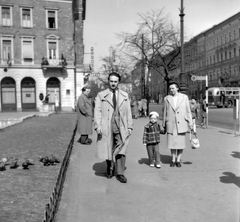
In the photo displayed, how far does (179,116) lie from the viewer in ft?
21.5

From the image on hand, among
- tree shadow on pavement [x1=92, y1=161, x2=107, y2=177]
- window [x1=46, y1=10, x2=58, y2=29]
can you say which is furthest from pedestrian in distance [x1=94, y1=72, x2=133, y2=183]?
window [x1=46, y1=10, x2=58, y2=29]

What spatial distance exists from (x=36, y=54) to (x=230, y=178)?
34.5m

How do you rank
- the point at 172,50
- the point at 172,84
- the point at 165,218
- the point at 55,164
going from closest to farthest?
the point at 165,218
the point at 55,164
the point at 172,84
the point at 172,50

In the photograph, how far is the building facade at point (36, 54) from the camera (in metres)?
35.9

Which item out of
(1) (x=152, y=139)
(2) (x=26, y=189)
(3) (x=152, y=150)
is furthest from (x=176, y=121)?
(2) (x=26, y=189)

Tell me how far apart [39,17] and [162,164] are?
34.1m

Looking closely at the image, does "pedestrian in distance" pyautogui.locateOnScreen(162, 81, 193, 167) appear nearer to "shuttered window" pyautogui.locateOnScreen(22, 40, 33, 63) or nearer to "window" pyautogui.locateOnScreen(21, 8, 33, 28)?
"shuttered window" pyautogui.locateOnScreen(22, 40, 33, 63)

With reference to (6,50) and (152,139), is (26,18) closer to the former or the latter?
(6,50)

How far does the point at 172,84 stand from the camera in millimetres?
6691

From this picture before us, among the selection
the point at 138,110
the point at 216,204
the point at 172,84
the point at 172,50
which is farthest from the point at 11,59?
the point at 216,204

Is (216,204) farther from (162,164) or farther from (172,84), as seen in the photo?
(172,84)

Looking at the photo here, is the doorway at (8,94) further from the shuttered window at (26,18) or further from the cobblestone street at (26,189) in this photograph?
the cobblestone street at (26,189)

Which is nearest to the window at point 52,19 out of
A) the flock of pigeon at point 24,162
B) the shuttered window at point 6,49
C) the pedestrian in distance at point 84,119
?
the shuttered window at point 6,49

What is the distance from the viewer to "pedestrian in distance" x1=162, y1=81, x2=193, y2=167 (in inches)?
257
